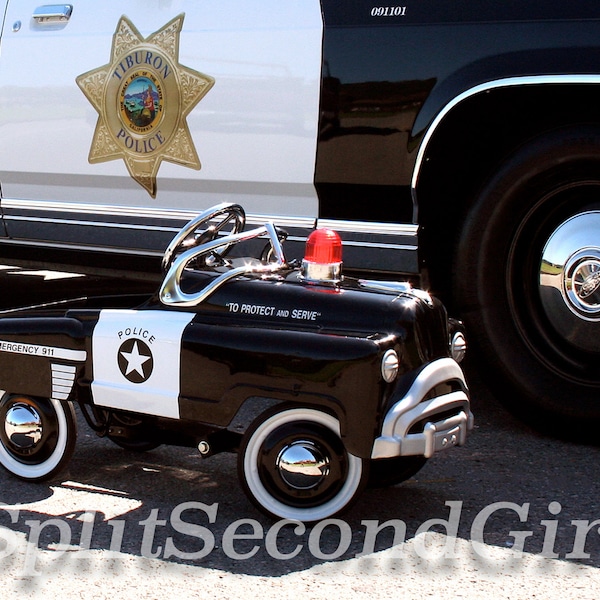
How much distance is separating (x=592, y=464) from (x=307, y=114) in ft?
4.76

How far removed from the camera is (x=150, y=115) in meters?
3.91

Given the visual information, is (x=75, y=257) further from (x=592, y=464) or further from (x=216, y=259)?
(x=592, y=464)

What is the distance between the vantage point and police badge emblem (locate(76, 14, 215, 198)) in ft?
12.6

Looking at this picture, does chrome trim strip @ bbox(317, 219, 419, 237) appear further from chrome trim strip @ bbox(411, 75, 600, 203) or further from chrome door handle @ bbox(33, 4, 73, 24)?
chrome door handle @ bbox(33, 4, 73, 24)

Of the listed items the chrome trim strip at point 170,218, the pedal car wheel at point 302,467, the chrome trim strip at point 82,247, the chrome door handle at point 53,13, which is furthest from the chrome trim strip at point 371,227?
the chrome door handle at point 53,13

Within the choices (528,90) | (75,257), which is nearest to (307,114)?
(528,90)

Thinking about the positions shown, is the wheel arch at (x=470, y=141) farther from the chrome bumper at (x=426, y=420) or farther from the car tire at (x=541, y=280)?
the chrome bumper at (x=426, y=420)

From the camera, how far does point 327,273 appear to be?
116 inches

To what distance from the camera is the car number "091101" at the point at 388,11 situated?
3484 mm

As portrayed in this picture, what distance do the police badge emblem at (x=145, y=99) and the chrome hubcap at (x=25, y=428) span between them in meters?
1.22

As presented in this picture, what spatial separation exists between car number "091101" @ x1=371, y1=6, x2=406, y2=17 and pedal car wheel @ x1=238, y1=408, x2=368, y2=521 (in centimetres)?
146

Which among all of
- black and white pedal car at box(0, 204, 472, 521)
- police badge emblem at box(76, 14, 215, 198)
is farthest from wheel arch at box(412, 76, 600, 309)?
police badge emblem at box(76, 14, 215, 198)

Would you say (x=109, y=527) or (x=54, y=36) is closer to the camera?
(x=109, y=527)

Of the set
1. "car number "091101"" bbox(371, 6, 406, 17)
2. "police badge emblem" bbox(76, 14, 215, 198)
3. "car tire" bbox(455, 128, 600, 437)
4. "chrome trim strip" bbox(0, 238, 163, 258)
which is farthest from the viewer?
"chrome trim strip" bbox(0, 238, 163, 258)
